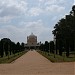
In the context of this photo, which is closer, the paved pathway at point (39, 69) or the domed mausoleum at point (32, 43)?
the paved pathway at point (39, 69)

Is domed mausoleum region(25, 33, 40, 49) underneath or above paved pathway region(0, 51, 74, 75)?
above

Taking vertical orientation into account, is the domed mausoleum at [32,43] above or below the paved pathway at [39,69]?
above

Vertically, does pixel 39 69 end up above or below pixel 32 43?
below

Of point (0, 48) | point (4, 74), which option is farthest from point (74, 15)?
point (4, 74)

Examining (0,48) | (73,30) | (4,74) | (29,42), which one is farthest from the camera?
(29,42)

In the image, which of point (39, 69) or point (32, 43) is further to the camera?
point (32, 43)

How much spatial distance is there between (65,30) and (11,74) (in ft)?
120

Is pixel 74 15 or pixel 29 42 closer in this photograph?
pixel 74 15

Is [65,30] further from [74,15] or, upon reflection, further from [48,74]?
[48,74]

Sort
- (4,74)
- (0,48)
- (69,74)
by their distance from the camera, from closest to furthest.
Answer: (69,74)
(4,74)
(0,48)

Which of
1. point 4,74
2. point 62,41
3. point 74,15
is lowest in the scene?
point 4,74

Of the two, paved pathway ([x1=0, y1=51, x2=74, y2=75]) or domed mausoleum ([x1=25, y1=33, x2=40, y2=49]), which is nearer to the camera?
paved pathway ([x1=0, y1=51, x2=74, y2=75])

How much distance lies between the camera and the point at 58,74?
1627 cm

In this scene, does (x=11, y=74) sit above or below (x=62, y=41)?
below
